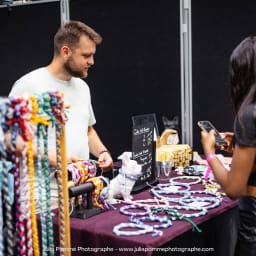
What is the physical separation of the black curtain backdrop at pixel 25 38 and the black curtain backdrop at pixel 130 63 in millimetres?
256

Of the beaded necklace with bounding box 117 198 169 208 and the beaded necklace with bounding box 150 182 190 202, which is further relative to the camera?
the beaded necklace with bounding box 150 182 190 202

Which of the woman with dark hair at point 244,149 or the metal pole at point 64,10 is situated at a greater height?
the metal pole at point 64,10

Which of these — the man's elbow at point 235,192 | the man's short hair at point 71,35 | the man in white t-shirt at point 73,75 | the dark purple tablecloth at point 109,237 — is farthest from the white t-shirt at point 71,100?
the man's elbow at point 235,192

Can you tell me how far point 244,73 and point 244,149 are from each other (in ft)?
0.89

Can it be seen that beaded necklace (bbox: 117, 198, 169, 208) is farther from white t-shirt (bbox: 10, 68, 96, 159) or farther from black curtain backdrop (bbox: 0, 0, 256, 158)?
black curtain backdrop (bbox: 0, 0, 256, 158)

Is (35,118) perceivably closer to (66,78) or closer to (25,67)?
(66,78)

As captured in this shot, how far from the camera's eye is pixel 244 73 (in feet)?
4.64

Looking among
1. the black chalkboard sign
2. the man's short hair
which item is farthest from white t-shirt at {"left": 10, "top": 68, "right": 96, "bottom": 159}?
the black chalkboard sign

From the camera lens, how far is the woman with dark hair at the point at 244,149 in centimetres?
135

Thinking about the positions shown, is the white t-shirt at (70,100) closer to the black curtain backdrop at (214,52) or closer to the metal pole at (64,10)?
the black curtain backdrop at (214,52)

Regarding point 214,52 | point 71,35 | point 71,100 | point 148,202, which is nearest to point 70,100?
point 71,100

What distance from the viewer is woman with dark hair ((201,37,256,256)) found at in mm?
1350

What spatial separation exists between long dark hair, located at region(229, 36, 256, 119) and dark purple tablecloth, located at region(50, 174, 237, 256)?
1.66 feet

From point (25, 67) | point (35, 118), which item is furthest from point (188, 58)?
point (35, 118)
